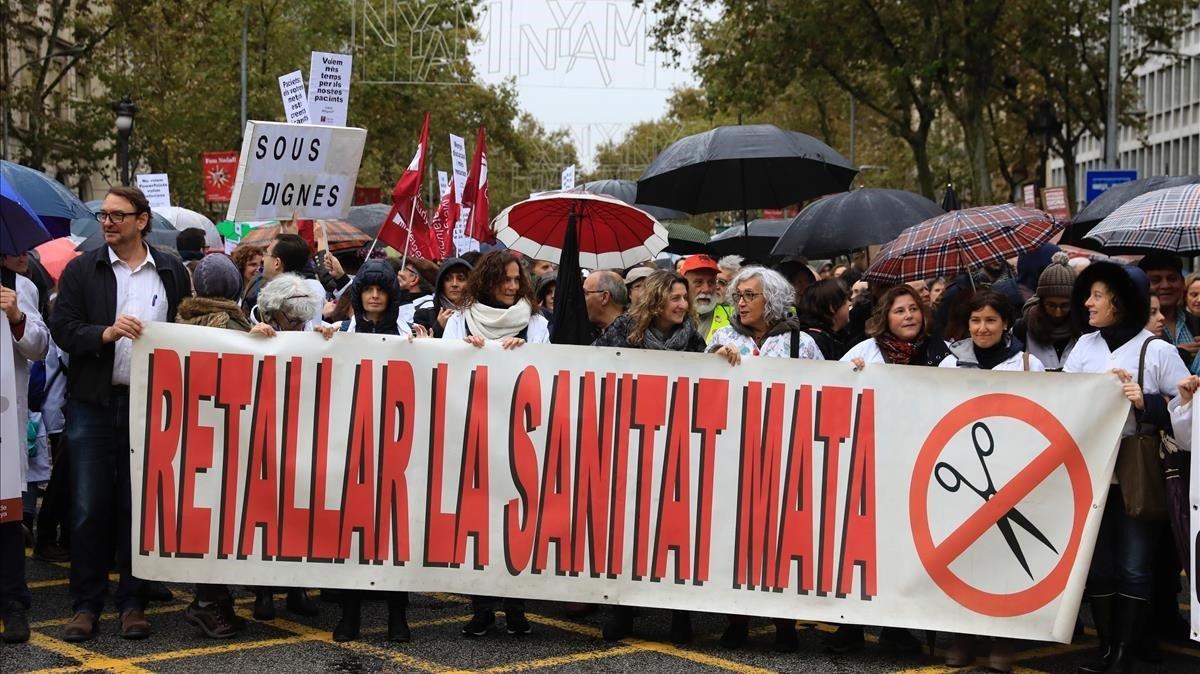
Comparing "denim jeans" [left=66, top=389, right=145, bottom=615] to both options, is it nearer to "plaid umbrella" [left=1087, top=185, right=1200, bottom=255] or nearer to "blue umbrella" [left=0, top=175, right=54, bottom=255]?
"blue umbrella" [left=0, top=175, right=54, bottom=255]

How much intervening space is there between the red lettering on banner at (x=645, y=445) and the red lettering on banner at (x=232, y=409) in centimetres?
172

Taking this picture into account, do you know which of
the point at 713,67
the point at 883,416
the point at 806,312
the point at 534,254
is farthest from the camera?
the point at 713,67

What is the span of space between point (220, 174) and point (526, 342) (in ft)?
72.6

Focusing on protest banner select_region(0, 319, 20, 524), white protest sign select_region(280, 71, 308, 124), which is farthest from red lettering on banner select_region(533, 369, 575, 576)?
white protest sign select_region(280, 71, 308, 124)

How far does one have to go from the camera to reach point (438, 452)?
7.53 m

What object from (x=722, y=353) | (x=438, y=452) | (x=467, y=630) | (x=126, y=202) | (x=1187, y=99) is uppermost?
(x=1187, y=99)

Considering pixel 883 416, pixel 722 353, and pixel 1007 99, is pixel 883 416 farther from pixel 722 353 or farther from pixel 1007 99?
pixel 1007 99

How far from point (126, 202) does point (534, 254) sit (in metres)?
3.50

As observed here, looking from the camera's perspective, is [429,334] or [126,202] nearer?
[126,202]

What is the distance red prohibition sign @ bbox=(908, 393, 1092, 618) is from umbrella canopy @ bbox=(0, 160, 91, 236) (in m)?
6.26

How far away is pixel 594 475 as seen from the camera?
7484 mm

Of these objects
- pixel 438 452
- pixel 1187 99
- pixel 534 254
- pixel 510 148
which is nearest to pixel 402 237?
pixel 534 254

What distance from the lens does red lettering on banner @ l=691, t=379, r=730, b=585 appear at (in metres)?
7.40

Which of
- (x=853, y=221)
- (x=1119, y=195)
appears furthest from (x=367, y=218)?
(x=1119, y=195)
